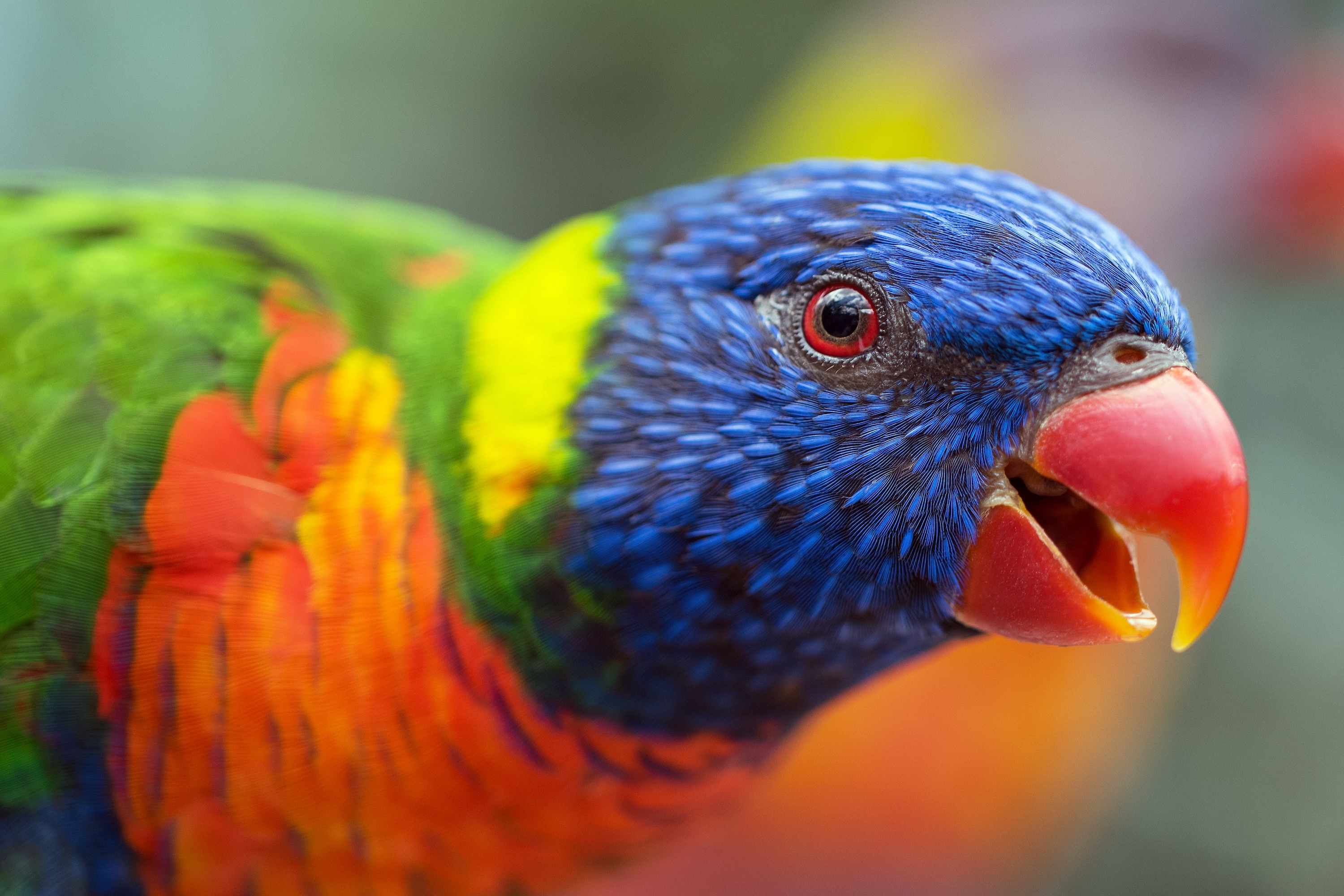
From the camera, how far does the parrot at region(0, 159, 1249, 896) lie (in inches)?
38.6

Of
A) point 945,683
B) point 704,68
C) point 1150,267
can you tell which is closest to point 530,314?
point 1150,267

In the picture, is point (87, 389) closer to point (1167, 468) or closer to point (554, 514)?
point (554, 514)

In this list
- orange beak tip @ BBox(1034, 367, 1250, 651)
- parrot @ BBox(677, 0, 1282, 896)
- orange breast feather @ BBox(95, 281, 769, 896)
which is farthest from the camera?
parrot @ BBox(677, 0, 1282, 896)

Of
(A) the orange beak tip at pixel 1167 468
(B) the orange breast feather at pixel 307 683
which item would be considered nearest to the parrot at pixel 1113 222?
(B) the orange breast feather at pixel 307 683

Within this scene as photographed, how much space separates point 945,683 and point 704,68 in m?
3.76

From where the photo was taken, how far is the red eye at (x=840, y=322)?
1.02 meters

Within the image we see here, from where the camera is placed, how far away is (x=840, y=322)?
103 centimetres

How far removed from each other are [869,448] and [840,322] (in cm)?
15

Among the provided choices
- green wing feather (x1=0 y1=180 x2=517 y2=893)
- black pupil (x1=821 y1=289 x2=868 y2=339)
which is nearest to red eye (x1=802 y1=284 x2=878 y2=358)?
black pupil (x1=821 y1=289 x2=868 y2=339)

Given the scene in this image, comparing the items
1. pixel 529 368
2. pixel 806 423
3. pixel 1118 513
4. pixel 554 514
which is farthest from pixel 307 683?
pixel 1118 513

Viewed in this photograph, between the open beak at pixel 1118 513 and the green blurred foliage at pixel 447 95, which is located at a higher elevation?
the green blurred foliage at pixel 447 95

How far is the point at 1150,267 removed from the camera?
3.47 ft

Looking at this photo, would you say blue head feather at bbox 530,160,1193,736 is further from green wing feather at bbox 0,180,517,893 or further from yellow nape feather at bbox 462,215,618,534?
green wing feather at bbox 0,180,517,893

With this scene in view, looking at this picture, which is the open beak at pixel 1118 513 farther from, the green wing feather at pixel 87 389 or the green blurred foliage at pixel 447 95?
the green blurred foliage at pixel 447 95
